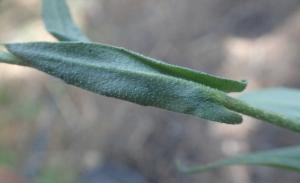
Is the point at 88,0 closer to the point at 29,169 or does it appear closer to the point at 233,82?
the point at 29,169

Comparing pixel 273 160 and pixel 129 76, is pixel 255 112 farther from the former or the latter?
pixel 273 160

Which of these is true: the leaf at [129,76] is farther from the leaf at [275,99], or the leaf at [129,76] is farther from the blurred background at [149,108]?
the blurred background at [149,108]

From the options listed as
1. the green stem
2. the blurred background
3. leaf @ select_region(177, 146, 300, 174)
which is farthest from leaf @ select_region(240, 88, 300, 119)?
the blurred background

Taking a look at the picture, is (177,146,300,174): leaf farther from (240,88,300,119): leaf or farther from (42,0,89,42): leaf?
(42,0,89,42): leaf

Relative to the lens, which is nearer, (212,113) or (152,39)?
(212,113)

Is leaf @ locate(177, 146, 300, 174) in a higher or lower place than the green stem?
lower

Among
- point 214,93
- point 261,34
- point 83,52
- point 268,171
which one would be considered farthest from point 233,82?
point 261,34

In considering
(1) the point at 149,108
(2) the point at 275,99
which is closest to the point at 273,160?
(2) the point at 275,99
